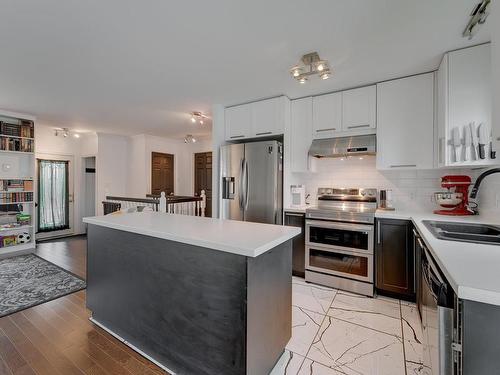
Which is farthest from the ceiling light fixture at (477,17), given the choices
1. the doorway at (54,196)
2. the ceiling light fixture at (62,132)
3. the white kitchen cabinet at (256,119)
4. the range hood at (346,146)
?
the doorway at (54,196)

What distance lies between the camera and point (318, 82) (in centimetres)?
287

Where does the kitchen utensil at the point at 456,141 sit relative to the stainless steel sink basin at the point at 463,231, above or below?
above

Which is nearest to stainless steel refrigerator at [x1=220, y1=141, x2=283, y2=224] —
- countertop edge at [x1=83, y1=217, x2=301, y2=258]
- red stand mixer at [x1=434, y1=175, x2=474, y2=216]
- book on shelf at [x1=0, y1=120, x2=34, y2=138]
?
countertop edge at [x1=83, y1=217, x2=301, y2=258]

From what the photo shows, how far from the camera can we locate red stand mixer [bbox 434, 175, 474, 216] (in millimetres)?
2387

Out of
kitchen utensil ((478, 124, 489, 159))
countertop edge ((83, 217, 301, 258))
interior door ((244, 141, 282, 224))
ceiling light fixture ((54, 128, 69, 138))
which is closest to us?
countertop edge ((83, 217, 301, 258))

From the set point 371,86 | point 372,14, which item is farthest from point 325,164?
point 372,14

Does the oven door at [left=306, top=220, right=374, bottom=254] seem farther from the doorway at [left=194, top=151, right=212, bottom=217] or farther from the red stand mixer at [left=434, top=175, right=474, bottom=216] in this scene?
the doorway at [left=194, top=151, right=212, bottom=217]

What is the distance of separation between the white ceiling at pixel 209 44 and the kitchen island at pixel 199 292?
5.22 feet

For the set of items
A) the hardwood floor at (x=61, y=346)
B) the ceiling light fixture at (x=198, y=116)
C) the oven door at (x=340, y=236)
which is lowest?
the hardwood floor at (x=61, y=346)

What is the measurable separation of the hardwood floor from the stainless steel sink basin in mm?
2223

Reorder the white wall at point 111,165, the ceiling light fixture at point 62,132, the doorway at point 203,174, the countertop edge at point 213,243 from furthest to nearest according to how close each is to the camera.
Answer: the doorway at point 203,174
the white wall at point 111,165
the ceiling light fixture at point 62,132
the countertop edge at point 213,243

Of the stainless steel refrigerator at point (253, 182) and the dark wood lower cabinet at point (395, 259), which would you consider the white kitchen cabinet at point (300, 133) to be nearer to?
the stainless steel refrigerator at point (253, 182)

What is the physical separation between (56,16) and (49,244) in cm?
493

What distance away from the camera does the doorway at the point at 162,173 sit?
6148 mm
